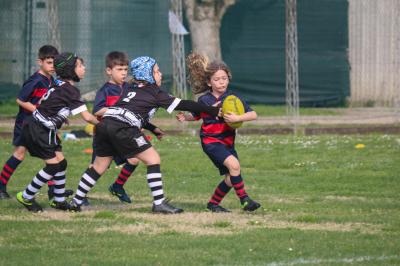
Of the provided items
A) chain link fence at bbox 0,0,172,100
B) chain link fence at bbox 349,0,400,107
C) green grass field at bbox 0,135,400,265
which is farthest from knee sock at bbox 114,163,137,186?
chain link fence at bbox 349,0,400,107

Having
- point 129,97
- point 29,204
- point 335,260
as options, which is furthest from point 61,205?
point 335,260

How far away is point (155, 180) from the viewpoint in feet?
32.9

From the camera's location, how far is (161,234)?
890cm

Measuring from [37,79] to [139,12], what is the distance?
11639 mm

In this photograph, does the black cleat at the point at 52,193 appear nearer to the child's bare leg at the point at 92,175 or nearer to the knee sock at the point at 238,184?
the child's bare leg at the point at 92,175

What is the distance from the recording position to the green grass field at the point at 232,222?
7.96 metres

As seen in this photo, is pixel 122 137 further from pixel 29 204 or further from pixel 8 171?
pixel 8 171

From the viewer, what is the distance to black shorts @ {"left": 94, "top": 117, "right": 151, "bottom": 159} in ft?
32.7

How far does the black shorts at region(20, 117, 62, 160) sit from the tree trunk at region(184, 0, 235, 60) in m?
13.4

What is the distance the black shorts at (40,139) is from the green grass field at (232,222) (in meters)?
0.60

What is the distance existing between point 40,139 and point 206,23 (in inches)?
571

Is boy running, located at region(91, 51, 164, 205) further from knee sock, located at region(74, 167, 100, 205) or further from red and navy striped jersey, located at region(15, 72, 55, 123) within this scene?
red and navy striped jersey, located at region(15, 72, 55, 123)

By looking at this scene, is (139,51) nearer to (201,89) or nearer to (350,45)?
(350,45)

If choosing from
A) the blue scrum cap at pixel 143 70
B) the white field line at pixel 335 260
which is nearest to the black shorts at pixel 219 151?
the blue scrum cap at pixel 143 70
